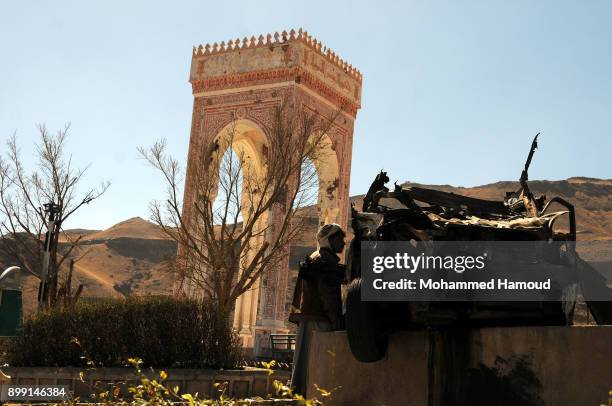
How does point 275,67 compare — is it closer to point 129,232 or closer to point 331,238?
point 331,238

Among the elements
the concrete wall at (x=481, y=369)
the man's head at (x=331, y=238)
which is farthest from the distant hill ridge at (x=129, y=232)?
the concrete wall at (x=481, y=369)

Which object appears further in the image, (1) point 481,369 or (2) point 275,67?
(2) point 275,67

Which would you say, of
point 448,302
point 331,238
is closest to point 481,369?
point 448,302

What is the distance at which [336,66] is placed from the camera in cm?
2338

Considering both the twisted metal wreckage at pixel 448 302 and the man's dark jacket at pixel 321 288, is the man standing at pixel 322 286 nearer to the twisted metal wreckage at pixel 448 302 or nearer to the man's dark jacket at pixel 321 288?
the man's dark jacket at pixel 321 288

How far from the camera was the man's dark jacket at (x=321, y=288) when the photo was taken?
4.39m

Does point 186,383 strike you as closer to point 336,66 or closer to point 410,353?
point 410,353

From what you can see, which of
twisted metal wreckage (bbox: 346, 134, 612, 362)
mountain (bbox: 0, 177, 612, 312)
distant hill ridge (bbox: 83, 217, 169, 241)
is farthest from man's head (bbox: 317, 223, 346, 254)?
distant hill ridge (bbox: 83, 217, 169, 241)

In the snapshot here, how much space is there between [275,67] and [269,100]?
1034 millimetres

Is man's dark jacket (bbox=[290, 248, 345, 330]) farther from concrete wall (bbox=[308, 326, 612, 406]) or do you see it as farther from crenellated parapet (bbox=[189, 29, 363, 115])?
crenellated parapet (bbox=[189, 29, 363, 115])

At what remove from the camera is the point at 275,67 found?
70.6 ft

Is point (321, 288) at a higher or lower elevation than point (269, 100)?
lower

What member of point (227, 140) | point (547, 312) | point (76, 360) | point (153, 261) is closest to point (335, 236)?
point (547, 312)

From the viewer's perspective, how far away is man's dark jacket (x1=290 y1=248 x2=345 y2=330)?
173 inches
